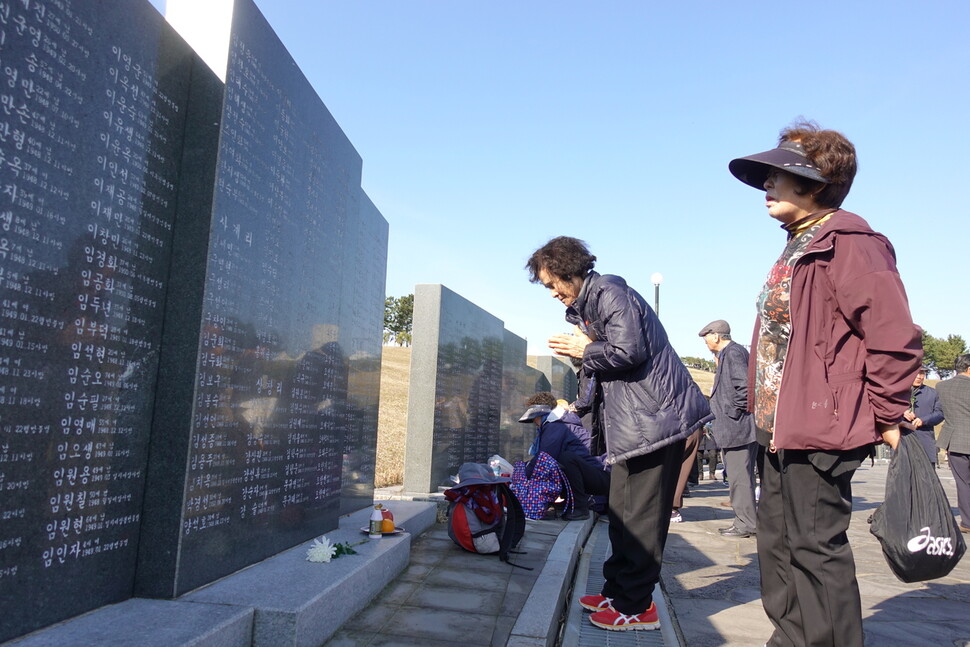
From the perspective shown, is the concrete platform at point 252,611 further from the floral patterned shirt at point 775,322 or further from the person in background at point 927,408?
the person in background at point 927,408

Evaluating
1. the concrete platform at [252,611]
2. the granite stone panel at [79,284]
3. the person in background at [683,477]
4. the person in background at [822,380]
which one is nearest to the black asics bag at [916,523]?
the person in background at [822,380]

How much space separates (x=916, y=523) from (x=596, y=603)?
5.73 feet

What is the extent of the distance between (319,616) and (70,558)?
95cm

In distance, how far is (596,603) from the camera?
11.5 feet

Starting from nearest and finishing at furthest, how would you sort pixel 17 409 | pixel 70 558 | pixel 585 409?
pixel 17 409 < pixel 70 558 < pixel 585 409

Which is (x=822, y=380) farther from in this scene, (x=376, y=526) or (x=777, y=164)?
(x=376, y=526)

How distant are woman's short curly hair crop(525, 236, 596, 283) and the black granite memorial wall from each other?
144 cm

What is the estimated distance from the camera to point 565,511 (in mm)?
6148

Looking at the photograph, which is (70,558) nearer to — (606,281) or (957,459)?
(606,281)

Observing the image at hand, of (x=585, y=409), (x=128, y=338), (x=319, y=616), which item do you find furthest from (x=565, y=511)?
(x=128, y=338)

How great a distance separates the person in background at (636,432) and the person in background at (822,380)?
0.61 meters

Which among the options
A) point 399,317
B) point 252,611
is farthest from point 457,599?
point 399,317

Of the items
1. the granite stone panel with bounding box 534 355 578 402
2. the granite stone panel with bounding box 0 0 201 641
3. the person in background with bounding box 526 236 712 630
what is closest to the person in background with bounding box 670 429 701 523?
the person in background with bounding box 526 236 712 630

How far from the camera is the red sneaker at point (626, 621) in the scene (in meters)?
3.23
